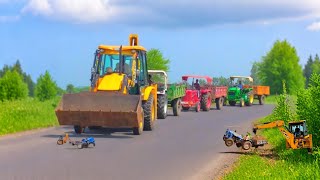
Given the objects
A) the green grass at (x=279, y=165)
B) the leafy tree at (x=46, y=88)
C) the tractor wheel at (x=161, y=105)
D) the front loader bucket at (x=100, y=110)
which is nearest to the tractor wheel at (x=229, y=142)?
the green grass at (x=279, y=165)

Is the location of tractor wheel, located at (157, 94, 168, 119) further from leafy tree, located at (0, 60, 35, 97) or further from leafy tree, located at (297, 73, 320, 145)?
leafy tree, located at (0, 60, 35, 97)

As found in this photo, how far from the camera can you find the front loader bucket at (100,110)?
16.4 metres

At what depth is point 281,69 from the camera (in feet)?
247

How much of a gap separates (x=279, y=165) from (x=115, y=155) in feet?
13.6

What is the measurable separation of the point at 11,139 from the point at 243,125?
10.4m

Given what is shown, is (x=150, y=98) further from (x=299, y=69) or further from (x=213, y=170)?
(x=299, y=69)

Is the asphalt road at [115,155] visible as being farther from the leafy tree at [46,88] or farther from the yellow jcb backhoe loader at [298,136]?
the leafy tree at [46,88]

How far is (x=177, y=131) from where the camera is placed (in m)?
19.1

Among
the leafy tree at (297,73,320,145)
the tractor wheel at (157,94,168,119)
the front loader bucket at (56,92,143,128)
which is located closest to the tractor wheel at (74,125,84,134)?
the front loader bucket at (56,92,143,128)

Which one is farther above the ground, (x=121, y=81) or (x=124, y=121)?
(x=121, y=81)

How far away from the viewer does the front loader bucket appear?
16.4 m

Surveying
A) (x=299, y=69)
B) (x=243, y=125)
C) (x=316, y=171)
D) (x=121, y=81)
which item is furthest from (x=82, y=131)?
(x=299, y=69)

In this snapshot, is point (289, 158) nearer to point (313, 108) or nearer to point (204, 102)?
point (313, 108)

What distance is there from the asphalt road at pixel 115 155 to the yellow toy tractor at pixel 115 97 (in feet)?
1.88
